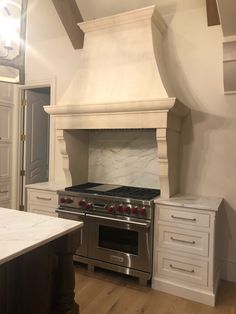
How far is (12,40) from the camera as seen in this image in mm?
1700

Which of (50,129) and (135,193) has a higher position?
(50,129)

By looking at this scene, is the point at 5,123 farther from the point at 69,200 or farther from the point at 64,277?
the point at 64,277

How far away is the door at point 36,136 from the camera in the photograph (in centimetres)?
434

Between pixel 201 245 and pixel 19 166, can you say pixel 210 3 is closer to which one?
pixel 201 245

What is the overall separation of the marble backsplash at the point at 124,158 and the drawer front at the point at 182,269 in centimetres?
88

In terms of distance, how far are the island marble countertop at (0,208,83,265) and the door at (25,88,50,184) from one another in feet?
8.99

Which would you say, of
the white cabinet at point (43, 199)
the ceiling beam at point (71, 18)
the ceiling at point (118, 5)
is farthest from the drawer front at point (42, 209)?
the ceiling at point (118, 5)

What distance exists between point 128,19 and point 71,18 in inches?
32.6

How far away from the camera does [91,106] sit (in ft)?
9.23

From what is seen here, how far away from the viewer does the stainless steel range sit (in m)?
2.62

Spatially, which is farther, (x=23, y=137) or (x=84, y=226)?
(x=23, y=137)

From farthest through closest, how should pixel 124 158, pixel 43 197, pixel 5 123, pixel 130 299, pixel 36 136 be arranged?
pixel 36 136
pixel 5 123
pixel 124 158
pixel 43 197
pixel 130 299

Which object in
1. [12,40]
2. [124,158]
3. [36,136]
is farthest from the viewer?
[36,136]

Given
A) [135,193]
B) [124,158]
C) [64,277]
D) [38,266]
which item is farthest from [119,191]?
[38,266]
